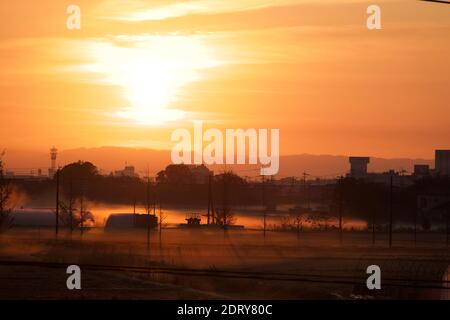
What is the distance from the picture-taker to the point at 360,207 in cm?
8612

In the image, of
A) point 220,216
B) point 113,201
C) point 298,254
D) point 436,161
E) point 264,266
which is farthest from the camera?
point 436,161

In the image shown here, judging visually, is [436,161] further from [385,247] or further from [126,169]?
[385,247]

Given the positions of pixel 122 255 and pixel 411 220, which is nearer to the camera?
pixel 122 255

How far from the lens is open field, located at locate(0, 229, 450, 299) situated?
80.8ft

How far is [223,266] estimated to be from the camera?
35.1 m

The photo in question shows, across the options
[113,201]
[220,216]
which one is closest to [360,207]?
[220,216]

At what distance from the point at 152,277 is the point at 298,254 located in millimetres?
13833

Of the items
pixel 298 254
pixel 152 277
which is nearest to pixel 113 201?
pixel 298 254

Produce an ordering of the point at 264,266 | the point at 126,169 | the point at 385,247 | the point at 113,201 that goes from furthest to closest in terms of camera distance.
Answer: the point at 126,169
the point at 113,201
the point at 385,247
the point at 264,266

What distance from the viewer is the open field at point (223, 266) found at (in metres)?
24.6

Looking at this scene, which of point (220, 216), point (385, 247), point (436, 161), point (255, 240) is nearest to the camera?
point (385, 247)

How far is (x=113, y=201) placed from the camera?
10344 cm

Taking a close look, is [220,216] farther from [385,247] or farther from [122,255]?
[122,255]

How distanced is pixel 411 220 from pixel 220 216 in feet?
84.1
